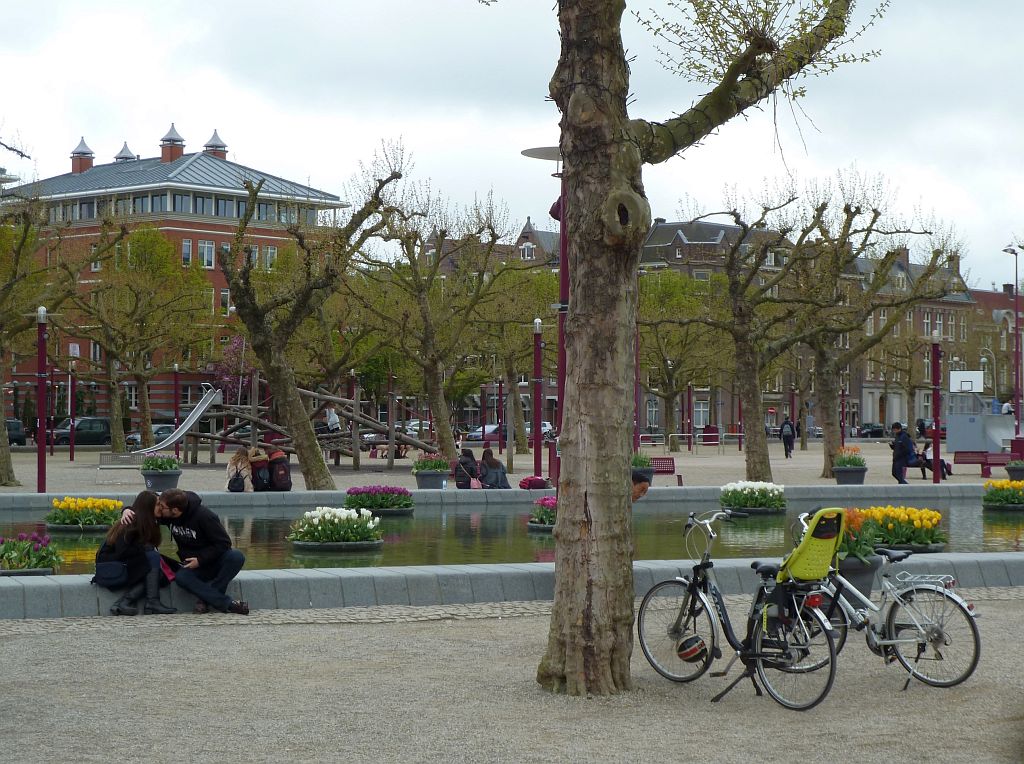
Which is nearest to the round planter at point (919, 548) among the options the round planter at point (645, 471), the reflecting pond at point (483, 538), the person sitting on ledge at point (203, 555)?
the reflecting pond at point (483, 538)

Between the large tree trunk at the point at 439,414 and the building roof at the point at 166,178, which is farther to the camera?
the building roof at the point at 166,178

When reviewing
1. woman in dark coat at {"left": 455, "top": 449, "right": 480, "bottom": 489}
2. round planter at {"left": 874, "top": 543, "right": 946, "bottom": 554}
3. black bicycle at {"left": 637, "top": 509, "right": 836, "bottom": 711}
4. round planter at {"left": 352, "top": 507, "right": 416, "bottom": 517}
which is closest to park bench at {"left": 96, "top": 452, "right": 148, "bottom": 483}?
woman in dark coat at {"left": 455, "top": 449, "right": 480, "bottom": 489}

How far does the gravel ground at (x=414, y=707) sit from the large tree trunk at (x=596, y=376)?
367 millimetres

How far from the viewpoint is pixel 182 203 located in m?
90.1

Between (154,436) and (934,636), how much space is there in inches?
2111

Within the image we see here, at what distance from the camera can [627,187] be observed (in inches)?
329

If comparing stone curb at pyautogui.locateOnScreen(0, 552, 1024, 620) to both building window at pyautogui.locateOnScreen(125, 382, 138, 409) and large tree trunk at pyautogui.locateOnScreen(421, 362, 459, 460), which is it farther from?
building window at pyautogui.locateOnScreen(125, 382, 138, 409)

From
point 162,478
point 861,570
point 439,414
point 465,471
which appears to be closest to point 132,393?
point 439,414

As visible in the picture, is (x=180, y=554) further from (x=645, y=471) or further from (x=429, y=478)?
(x=645, y=471)

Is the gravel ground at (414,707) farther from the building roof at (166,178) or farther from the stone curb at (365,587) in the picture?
the building roof at (166,178)

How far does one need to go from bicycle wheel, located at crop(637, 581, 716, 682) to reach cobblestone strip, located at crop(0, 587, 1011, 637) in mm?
2962

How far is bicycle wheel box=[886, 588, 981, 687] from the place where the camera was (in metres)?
8.58

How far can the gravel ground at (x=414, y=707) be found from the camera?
707cm

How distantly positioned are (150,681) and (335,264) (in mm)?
16780
